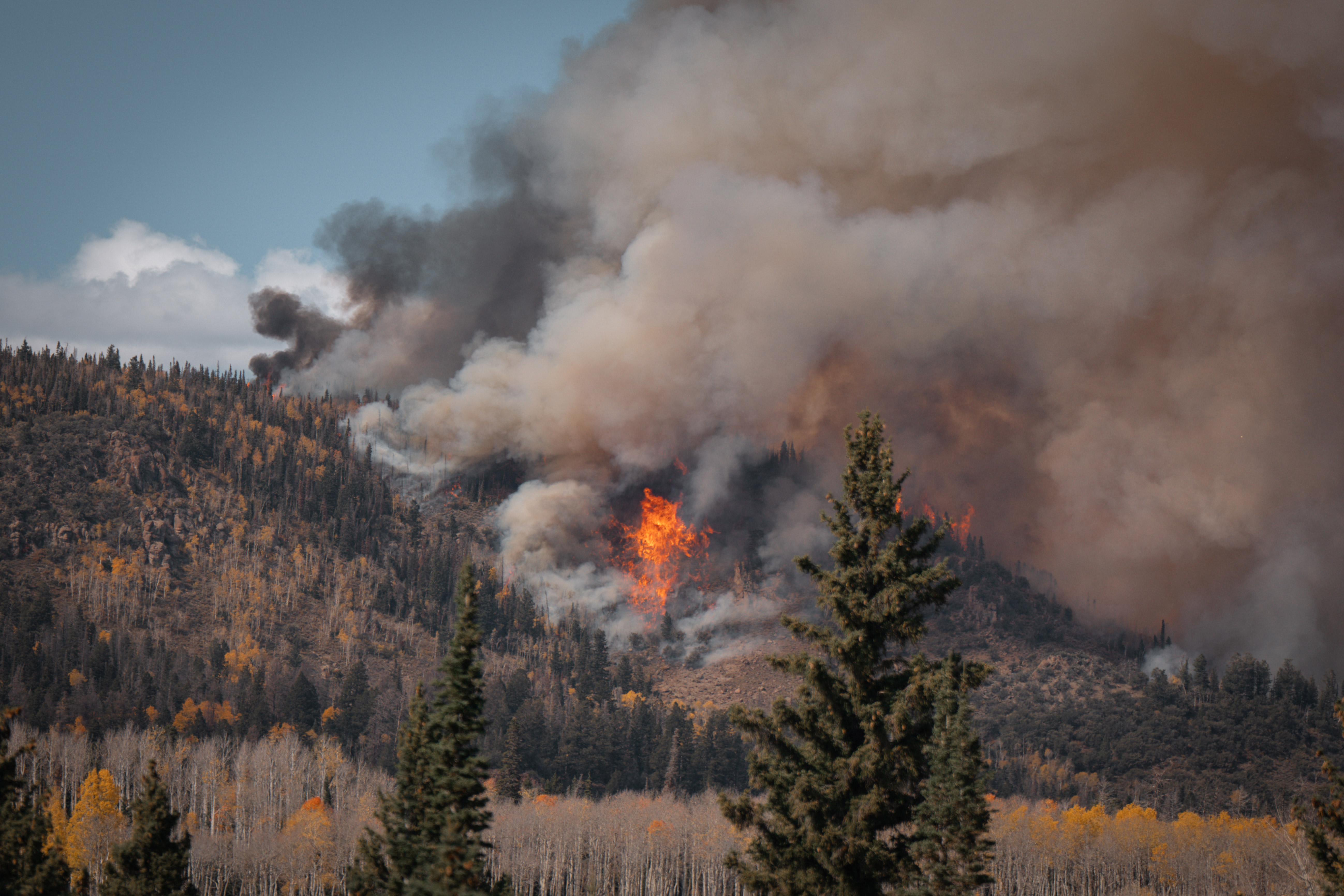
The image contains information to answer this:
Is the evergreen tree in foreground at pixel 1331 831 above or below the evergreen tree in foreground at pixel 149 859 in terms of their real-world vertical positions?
above

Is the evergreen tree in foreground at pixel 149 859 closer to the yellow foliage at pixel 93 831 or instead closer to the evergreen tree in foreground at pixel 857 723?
the evergreen tree in foreground at pixel 857 723

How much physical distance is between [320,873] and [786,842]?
104 m

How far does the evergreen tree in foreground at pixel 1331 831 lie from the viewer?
31.9m

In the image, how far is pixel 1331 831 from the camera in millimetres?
33750

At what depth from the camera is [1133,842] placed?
160 meters

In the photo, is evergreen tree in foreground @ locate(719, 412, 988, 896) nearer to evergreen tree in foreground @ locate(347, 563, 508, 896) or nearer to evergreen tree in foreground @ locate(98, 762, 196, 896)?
evergreen tree in foreground @ locate(347, 563, 508, 896)

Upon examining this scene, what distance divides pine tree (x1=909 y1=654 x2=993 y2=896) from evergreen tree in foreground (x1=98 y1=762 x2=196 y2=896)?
34971 mm

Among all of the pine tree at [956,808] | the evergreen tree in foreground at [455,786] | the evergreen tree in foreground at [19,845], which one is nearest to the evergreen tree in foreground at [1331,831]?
the pine tree at [956,808]

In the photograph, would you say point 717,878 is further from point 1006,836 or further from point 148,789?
point 148,789


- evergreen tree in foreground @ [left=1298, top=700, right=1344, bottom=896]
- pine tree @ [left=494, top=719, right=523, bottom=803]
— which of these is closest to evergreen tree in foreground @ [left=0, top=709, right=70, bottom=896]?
evergreen tree in foreground @ [left=1298, top=700, right=1344, bottom=896]

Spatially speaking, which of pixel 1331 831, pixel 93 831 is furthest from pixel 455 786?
pixel 93 831

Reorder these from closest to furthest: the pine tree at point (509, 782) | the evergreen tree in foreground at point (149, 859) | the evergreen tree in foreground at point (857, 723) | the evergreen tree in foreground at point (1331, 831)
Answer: the evergreen tree in foreground at point (857, 723), the evergreen tree in foreground at point (1331, 831), the evergreen tree in foreground at point (149, 859), the pine tree at point (509, 782)

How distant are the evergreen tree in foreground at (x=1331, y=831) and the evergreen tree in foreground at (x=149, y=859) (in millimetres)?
46856

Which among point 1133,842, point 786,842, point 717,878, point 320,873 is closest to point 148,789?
point 786,842
